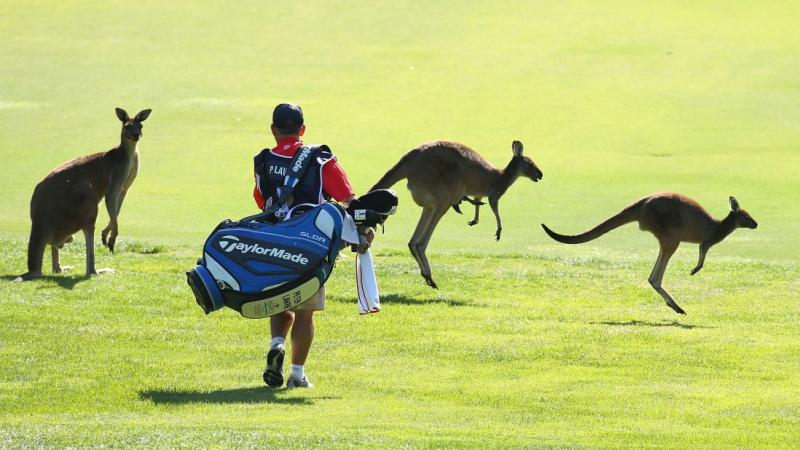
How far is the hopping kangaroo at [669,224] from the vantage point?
14.3 metres

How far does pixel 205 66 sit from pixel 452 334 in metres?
21.7

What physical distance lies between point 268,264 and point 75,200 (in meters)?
7.01

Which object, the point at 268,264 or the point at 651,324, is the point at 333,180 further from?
the point at 651,324

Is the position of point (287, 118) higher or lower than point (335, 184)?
higher

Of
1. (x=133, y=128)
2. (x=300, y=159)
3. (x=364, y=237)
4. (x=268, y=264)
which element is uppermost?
(x=300, y=159)

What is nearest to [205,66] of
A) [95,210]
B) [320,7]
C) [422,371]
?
[320,7]

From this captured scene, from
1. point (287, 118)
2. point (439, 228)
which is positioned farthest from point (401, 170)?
point (287, 118)

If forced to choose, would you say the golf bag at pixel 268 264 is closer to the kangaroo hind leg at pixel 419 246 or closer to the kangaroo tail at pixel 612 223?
the kangaroo tail at pixel 612 223

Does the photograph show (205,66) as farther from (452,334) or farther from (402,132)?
(452,334)

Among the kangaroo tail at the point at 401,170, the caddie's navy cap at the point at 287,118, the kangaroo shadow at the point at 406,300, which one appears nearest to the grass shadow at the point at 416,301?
the kangaroo shadow at the point at 406,300

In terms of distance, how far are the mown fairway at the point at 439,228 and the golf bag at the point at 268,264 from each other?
2.36 feet

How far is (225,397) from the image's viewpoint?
30.3 feet

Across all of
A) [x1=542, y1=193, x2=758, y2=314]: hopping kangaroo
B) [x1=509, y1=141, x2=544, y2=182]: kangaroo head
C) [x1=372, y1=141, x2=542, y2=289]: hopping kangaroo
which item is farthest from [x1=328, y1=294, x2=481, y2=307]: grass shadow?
[x1=509, y1=141, x2=544, y2=182]: kangaroo head

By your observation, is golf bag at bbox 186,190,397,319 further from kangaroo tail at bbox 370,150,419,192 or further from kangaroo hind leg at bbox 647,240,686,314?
kangaroo tail at bbox 370,150,419,192
